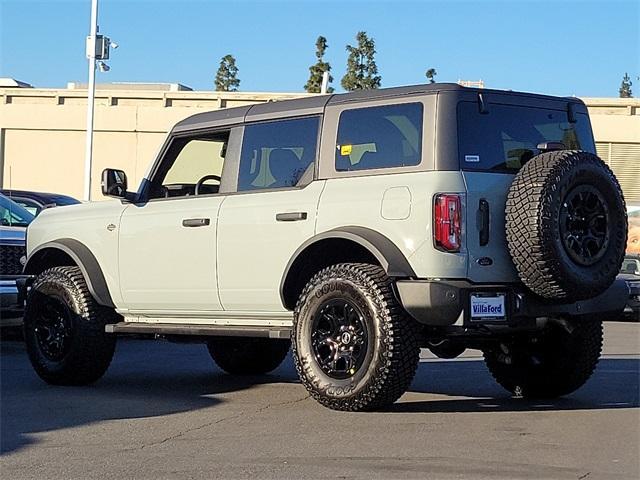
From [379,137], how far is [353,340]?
4.66 ft

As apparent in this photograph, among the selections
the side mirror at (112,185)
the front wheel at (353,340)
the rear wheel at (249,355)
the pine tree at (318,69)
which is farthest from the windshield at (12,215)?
the pine tree at (318,69)

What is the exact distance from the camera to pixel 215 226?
8.85 meters

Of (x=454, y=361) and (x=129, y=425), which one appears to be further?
(x=454, y=361)

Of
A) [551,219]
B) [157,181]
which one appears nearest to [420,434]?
[551,219]

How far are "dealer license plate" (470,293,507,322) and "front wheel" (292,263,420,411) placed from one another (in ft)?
1.45

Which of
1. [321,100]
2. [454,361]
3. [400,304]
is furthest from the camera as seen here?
[454,361]

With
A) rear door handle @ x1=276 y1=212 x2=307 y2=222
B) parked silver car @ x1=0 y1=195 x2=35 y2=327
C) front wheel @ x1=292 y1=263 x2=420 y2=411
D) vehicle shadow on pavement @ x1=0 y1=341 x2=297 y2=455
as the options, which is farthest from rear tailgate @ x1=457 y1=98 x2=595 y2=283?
parked silver car @ x1=0 y1=195 x2=35 y2=327

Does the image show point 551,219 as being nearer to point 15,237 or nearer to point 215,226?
point 215,226

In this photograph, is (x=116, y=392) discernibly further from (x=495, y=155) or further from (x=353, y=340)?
(x=495, y=155)

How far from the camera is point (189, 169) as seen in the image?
9.75m

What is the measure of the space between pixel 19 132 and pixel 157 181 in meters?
31.2

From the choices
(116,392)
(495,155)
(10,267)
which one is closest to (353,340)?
(495,155)

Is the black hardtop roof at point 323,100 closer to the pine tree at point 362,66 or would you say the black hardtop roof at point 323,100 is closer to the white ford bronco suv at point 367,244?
the white ford bronco suv at point 367,244

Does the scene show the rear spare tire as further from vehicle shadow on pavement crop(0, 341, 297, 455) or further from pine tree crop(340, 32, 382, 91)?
pine tree crop(340, 32, 382, 91)
